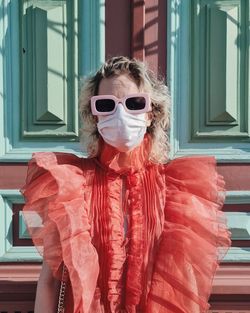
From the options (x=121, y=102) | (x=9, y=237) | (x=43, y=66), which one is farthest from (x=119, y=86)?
(x=9, y=237)

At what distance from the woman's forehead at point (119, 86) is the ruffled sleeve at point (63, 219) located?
10.4 inches

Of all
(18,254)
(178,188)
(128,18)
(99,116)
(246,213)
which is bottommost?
(18,254)

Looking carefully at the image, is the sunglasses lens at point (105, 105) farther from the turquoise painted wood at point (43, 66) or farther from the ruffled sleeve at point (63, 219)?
the turquoise painted wood at point (43, 66)

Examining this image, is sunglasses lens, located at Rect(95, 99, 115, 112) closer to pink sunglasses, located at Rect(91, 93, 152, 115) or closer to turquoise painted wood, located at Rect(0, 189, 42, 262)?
pink sunglasses, located at Rect(91, 93, 152, 115)

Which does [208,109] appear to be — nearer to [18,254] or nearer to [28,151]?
[28,151]

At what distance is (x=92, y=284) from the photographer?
1971 millimetres

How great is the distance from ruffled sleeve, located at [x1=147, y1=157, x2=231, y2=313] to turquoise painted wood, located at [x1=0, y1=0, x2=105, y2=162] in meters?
1.13

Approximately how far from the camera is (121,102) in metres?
2.06

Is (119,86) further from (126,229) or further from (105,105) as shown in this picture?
(126,229)

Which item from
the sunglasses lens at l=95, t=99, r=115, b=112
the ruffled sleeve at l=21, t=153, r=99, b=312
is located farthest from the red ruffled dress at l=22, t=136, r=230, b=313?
the sunglasses lens at l=95, t=99, r=115, b=112

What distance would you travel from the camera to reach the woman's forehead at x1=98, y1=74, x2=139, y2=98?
207cm

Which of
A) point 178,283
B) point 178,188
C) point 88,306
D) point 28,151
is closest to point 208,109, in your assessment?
point 28,151

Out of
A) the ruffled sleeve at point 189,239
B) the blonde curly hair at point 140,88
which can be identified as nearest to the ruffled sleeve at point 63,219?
the blonde curly hair at point 140,88

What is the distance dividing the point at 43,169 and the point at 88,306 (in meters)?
0.47
